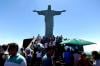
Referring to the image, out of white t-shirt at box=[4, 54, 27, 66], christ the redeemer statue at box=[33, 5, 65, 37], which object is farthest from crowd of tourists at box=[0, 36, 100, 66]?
christ the redeemer statue at box=[33, 5, 65, 37]

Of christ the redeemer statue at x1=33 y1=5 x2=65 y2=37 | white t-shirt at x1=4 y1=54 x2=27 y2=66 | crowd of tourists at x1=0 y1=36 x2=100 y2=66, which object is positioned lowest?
white t-shirt at x1=4 y1=54 x2=27 y2=66

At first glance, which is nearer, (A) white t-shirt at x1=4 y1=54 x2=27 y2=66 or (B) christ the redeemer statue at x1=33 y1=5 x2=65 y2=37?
(A) white t-shirt at x1=4 y1=54 x2=27 y2=66

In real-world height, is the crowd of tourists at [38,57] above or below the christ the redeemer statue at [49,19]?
below

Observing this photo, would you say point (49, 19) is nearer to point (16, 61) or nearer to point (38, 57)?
point (38, 57)

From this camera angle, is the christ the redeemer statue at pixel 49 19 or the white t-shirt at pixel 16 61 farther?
the christ the redeemer statue at pixel 49 19

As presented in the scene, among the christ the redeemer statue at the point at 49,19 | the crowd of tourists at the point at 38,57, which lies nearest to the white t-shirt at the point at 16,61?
the crowd of tourists at the point at 38,57

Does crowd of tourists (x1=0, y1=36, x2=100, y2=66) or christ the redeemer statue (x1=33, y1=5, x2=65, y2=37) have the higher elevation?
christ the redeemer statue (x1=33, y1=5, x2=65, y2=37)

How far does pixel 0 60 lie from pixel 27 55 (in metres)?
7.14

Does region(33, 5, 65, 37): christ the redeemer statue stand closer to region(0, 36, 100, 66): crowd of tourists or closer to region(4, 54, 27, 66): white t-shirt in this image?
region(0, 36, 100, 66): crowd of tourists

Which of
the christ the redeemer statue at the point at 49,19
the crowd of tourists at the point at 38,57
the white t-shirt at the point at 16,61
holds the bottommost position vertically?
the white t-shirt at the point at 16,61

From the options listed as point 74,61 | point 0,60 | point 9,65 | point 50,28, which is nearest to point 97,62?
point 0,60

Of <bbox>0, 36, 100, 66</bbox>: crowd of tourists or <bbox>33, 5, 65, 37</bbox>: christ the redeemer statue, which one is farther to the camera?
<bbox>33, 5, 65, 37</bbox>: christ the redeemer statue

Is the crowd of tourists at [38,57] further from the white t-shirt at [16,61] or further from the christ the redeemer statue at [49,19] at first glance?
the christ the redeemer statue at [49,19]

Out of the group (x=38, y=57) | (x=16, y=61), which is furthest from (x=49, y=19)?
(x=16, y=61)
